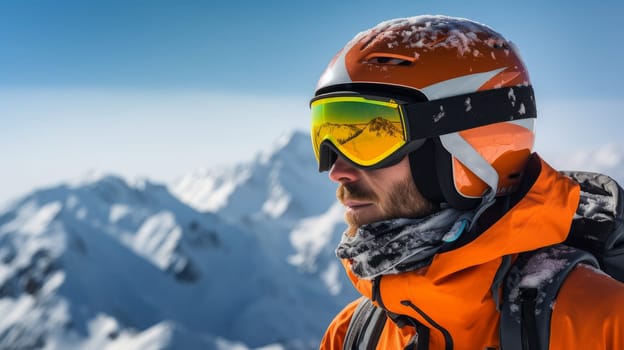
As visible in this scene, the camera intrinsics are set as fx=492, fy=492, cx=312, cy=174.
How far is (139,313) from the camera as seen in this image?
11056 centimetres

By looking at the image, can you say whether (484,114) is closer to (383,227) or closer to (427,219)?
(427,219)

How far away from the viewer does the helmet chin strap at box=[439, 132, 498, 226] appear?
101 inches

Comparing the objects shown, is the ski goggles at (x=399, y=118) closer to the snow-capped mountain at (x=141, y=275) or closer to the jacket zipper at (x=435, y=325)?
the jacket zipper at (x=435, y=325)

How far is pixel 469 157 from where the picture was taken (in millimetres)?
2566

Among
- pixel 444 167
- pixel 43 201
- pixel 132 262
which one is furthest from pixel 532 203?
pixel 43 201

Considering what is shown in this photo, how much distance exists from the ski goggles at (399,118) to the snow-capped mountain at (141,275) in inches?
2884

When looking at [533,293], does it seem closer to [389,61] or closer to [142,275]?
[389,61]

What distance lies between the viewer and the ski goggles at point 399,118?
2537mm

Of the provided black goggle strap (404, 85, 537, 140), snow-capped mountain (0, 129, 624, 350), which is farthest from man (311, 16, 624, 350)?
snow-capped mountain (0, 129, 624, 350)

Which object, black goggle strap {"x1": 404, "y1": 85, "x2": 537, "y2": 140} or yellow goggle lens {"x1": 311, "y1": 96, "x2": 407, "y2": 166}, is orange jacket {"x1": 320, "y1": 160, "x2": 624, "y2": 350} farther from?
yellow goggle lens {"x1": 311, "y1": 96, "x2": 407, "y2": 166}

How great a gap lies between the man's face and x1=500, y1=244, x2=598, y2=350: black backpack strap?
0.59 metres

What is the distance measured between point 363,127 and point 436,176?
Result: 0.47m

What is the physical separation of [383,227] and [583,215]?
989mm

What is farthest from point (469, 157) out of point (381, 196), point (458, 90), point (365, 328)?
point (365, 328)
